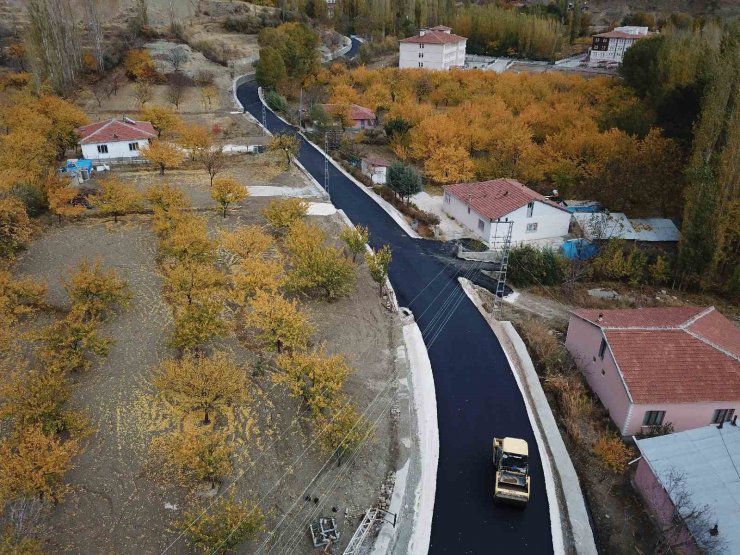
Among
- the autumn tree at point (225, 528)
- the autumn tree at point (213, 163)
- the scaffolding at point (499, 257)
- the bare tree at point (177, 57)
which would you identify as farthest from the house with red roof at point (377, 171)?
the bare tree at point (177, 57)

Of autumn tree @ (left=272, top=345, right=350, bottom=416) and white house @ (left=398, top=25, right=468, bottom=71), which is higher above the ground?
white house @ (left=398, top=25, right=468, bottom=71)

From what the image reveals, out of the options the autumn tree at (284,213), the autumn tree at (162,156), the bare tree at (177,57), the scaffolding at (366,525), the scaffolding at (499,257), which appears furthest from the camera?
the bare tree at (177,57)

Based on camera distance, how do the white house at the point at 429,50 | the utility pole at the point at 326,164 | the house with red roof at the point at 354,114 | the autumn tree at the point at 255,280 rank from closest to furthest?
the autumn tree at the point at 255,280, the utility pole at the point at 326,164, the house with red roof at the point at 354,114, the white house at the point at 429,50

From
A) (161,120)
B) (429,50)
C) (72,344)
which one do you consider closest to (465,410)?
(72,344)

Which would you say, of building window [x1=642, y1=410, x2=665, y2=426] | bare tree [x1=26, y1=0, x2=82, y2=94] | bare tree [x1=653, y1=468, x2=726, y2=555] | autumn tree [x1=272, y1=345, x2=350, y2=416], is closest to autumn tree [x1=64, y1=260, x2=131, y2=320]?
autumn tree [x1=272, y1=345, x2=350, y2=416]

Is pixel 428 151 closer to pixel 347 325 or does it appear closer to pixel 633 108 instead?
pixel 633 108

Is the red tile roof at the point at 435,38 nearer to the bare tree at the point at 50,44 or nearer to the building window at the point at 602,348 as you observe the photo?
the bare tree at the point at 50,44

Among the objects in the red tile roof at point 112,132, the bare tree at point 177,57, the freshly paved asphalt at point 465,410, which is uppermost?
the bare tree at point 177,57

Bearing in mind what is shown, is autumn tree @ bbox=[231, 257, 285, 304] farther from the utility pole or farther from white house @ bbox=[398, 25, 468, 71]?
white house @ bbox=[398, 25, 468, 71]

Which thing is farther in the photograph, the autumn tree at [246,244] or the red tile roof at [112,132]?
the red tile roof at [112,132]
